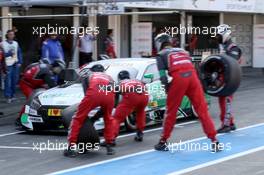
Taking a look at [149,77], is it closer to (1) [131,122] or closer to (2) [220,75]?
(1) [131,122]

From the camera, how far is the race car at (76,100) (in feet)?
40.5

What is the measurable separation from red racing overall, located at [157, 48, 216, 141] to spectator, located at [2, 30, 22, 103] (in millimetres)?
7735

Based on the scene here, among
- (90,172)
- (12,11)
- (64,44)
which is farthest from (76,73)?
(64,44)

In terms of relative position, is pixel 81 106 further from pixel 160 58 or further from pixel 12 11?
pixel 12 11

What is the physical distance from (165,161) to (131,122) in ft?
9.64

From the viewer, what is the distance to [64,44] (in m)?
23.8

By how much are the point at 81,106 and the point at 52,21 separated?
42.0 ft

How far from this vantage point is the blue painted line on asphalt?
9.38 meters

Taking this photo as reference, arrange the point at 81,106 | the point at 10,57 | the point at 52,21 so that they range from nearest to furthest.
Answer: the point at 81,106 → the point at 10,57 → the point at 52,21

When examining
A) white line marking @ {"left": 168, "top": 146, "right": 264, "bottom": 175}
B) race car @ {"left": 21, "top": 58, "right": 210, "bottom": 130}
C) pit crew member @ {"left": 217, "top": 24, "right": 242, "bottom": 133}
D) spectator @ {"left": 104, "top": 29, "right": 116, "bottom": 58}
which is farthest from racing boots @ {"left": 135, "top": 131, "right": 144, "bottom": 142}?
spectator @ {"left": 104, "top": 29, "right": 116, "bottom": 58}

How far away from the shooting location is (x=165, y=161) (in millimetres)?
10016

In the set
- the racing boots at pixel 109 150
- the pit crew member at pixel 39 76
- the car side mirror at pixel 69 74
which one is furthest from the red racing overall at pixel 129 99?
the pit crew member at pixel 39 76

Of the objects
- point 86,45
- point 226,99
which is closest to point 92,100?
point 226,99

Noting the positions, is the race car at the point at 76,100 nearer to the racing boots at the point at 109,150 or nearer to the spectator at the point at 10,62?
the racing boots at the point at 109,150
